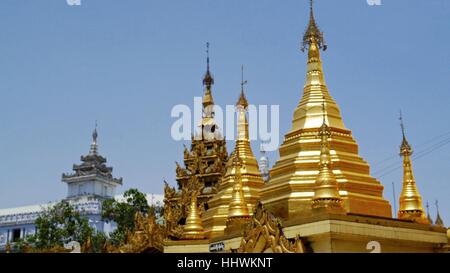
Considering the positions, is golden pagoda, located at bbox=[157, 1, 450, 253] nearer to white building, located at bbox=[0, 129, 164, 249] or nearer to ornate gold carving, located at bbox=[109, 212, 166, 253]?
ornate gold carving, located at bbox=[109, 212, 166, 253]

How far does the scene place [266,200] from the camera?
66.0 ft

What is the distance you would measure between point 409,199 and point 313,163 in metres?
3.07

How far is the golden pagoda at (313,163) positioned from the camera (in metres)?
19.0

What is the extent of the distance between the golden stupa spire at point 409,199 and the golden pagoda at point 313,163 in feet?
2.70

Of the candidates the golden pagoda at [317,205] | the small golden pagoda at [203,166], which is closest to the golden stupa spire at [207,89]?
the small golden pagoda at [203,166]

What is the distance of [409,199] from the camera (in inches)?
785

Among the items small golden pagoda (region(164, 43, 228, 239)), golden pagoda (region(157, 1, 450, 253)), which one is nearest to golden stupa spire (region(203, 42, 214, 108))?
small golden pagoda (region(164, 43, 228, 239))

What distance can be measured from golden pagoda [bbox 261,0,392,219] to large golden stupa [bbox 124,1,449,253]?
3 centimetres

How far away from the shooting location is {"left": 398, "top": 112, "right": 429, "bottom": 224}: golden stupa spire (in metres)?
19.8

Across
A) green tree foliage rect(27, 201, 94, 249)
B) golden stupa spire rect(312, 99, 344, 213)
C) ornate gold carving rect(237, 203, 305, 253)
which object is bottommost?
ornate gold carving rect(237, 203, 305, 253)

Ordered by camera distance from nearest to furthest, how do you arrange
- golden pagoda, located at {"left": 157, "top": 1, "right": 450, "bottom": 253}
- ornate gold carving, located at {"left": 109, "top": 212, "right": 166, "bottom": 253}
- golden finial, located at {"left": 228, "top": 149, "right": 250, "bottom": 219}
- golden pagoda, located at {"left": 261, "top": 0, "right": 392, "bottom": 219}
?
1. golden pagoda, located at {"left": 157, "top": 1, "right": 450, "bottom": 253}
2. golden pagoda, located at {"left": 261, "top": 0, "right": 392, "bottom": 219}
3. golden finial, located at {"left": 228, "top": 149, "right": 250, "bottom": 219}
4. ornate gold carving, located at {"left": 109, "top": 212, "right": 166, "bottom": 253}

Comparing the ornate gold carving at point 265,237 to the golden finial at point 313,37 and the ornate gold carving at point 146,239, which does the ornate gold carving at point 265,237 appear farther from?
the ornate gold carving at point 146,239
